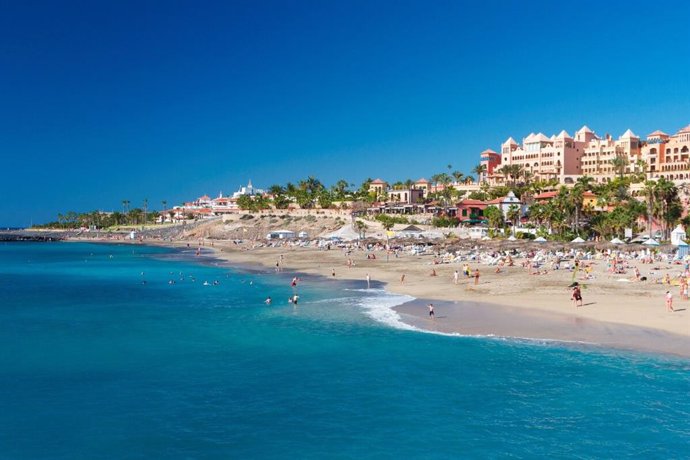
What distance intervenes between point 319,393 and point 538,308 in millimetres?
16291

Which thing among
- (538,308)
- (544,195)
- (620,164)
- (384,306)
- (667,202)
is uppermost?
(620,164)

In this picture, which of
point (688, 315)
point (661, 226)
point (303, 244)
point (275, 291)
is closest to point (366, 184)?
point (303, 244)

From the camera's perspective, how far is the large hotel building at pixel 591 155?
95.7 metres

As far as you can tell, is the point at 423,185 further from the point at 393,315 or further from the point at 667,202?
the point at 393,315

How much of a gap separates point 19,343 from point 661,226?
66.4 meters

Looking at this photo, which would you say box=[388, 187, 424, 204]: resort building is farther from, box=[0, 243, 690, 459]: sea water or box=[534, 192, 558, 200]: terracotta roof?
box=[0, 243, 690, 459]: sea water

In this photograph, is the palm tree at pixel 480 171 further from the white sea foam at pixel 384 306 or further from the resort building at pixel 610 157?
the white sea foam at pixel 384 306

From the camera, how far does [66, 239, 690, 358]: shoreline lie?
76.5 feet

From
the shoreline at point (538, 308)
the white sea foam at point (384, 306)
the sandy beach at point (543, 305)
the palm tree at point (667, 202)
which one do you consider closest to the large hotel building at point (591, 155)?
the palm tree at point (667, 202)

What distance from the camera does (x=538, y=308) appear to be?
29906 mm

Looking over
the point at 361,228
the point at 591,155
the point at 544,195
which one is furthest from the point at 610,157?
the point at 361,228

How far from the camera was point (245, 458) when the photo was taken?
13289 mm

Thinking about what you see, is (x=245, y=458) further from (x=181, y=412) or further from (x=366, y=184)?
(x=366, y=184)

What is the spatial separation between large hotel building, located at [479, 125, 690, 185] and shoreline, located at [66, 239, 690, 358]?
60050 mm
